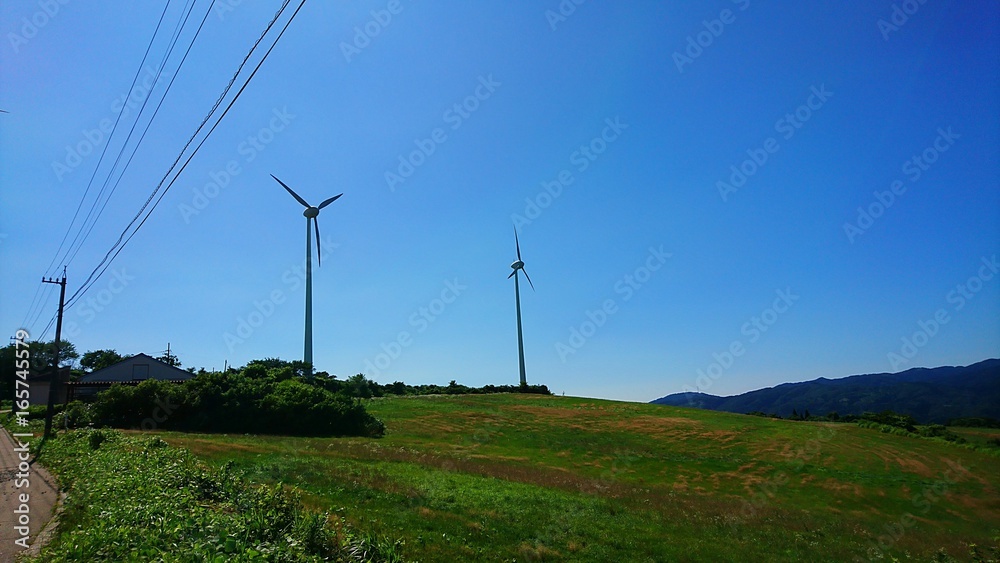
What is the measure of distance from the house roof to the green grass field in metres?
40.1

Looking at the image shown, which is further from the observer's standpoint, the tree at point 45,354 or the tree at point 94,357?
the tree at point 94,357

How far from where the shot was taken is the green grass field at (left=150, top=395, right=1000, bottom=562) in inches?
752

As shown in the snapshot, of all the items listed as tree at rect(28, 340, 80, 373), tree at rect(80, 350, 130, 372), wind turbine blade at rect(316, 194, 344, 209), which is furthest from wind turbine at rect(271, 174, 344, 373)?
tree at rect(80, 350, 130, 372)

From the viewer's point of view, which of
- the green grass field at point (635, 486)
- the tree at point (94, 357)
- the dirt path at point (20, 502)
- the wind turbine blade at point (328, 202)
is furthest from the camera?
the tree at point (94, 357)

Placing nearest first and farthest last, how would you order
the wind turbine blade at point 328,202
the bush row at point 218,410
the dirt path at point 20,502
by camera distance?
the dirt path at point 20,502
the bush row at point 218,410
the wind turbine blade at point 328,202

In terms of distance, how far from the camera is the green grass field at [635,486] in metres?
19.1

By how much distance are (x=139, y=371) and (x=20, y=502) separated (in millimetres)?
82012

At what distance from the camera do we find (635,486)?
37.8 metres

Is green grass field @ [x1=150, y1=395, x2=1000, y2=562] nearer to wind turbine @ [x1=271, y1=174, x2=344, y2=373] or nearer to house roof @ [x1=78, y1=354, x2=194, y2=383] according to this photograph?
wind turbine @ [x1=271, y1=174, x2=344, y2=373]

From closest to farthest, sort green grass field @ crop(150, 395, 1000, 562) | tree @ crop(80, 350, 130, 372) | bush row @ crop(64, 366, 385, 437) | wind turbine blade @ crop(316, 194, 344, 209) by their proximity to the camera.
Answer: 1. green grass field @ crop(150, 395, 1000, 562)
2. bush row @ crop(64, 366, 385, 437)
3. wind turbine blade @ crop(316, 194, 344, 209)
4. tree @ crop(80, 350, 130, 372)

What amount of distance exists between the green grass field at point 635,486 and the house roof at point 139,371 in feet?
132

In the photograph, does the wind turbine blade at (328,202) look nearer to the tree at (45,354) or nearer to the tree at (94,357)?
the tree at (45,354)

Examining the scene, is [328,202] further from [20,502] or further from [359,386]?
[20,502]

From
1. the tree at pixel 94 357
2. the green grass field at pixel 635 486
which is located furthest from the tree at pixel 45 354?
the green grass field at pixel 635 486
